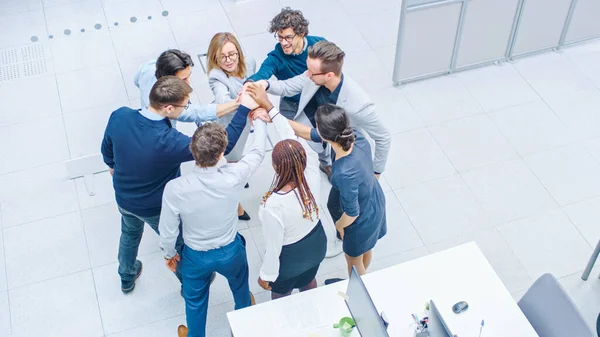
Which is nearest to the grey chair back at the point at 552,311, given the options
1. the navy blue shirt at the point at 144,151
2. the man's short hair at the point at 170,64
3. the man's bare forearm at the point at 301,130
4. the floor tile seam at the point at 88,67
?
the man's bare forearm at the point at 301,130

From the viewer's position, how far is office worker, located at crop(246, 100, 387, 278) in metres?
3.33

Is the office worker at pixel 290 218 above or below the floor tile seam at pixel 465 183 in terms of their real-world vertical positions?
above

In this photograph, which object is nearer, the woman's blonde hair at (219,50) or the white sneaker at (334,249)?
the woman's blonde hair at (219,50)

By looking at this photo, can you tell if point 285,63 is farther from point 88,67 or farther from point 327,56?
point 88,67

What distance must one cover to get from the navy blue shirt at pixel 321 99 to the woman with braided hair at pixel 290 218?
394 millimetres

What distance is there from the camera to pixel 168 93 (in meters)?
3.32

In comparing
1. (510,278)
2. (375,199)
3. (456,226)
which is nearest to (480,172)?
(456,226)

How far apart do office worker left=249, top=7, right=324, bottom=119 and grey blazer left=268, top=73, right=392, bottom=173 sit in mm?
124

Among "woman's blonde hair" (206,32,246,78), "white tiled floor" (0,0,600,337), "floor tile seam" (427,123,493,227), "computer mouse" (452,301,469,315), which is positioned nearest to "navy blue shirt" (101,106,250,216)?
"woman's blonde hair" (206,32,246,78)

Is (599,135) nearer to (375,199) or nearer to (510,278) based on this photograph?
(510,278)

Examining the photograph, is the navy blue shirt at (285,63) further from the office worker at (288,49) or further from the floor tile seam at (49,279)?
the floor tile seam at (49,279)

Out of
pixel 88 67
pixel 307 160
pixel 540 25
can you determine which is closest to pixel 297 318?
pixel 307 160

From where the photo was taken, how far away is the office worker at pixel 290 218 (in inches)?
124

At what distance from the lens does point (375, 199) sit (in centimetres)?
363
